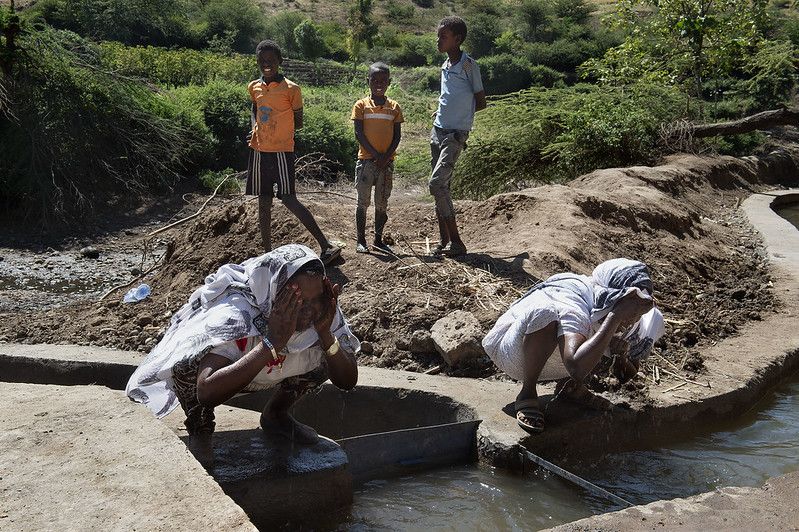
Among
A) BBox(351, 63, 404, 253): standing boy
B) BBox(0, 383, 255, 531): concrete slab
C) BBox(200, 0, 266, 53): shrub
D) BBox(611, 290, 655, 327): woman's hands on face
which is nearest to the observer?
BBox(0, 383, 255, 531): concrete slab

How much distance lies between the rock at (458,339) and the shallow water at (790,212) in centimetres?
909

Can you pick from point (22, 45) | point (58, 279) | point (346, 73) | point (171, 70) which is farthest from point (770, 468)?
point (346, 73)

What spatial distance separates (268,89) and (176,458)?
13.4 feet

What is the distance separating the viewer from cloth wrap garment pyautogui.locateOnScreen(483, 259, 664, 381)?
4.07m

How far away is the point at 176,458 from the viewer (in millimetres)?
2982

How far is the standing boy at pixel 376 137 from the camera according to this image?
6797 mm

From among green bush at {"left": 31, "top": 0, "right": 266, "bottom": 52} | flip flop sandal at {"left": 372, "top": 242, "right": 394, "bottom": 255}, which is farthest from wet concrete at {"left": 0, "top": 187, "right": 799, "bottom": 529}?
green bush at {"left": 31, "top": 0, "right": 266, "bottom": 52}

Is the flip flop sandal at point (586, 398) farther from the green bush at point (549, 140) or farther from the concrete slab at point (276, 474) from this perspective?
the green bush at point (549, 140)

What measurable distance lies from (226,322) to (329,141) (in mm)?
12247

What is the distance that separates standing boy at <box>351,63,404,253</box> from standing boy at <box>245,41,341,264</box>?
0.47m

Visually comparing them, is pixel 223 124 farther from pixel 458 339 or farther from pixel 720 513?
pixel 720 513

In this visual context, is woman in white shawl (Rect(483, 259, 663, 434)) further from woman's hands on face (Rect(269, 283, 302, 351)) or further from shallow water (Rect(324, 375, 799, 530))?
woman's hands on face (Rect(269, 283, 302, 351))

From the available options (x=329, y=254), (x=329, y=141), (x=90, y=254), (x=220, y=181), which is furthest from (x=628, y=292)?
(x=329, y=141)

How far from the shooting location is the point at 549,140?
1212 centimetres
